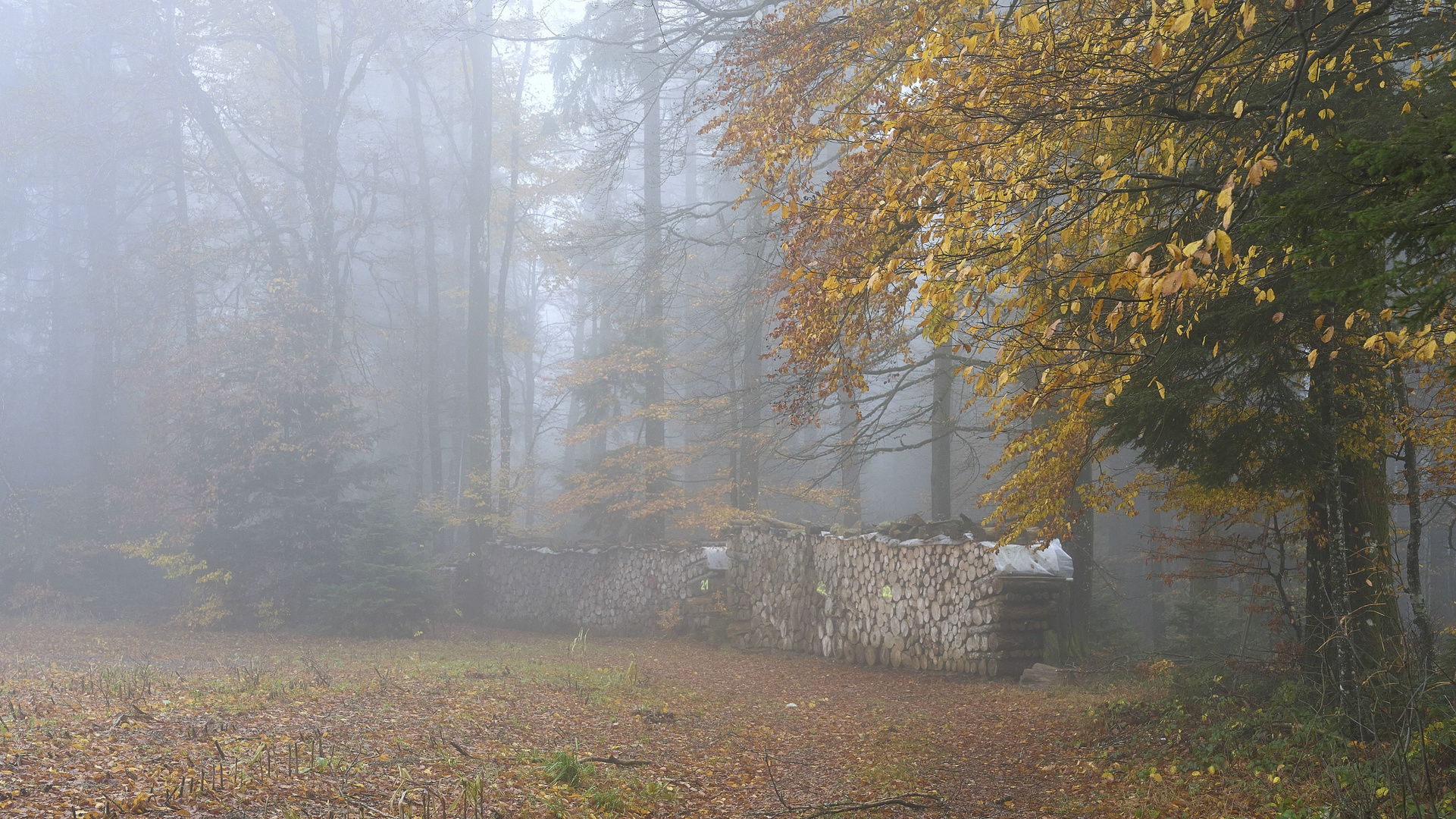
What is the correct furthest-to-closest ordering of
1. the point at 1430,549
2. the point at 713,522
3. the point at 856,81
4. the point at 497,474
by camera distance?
the point at 497,474 → the point at 1430,549 → the point at 713,522 → the point at 856,81

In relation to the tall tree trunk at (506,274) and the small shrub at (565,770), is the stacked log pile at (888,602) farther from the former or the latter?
the tall tree trunk at (506,274)

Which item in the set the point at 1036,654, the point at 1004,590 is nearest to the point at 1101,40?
the point at 1004,590

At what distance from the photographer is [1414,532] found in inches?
220

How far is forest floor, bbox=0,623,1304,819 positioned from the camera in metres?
4.05

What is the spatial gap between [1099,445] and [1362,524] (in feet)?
5.39

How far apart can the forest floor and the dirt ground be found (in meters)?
0.02

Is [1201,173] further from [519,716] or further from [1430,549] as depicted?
[1430,549]

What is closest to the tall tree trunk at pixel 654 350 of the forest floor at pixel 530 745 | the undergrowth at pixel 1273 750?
the forest floor at pixel 530 745

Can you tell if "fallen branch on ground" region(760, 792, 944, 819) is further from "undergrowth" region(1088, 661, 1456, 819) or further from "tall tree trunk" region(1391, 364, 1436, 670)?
"tall tree trunk" region(1391, 364, 1436, 670)

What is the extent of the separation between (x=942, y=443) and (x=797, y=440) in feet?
37.8

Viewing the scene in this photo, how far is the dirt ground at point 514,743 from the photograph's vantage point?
13.2ft

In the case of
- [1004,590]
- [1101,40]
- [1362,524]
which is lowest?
[1004,590]

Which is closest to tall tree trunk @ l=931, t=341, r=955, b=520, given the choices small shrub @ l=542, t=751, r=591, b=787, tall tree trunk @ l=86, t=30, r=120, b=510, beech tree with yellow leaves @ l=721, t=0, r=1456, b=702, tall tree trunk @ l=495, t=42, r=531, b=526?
beech tree with yellow leaves @ l=721, t=0, r=1456, b=702

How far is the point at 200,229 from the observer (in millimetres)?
20953
